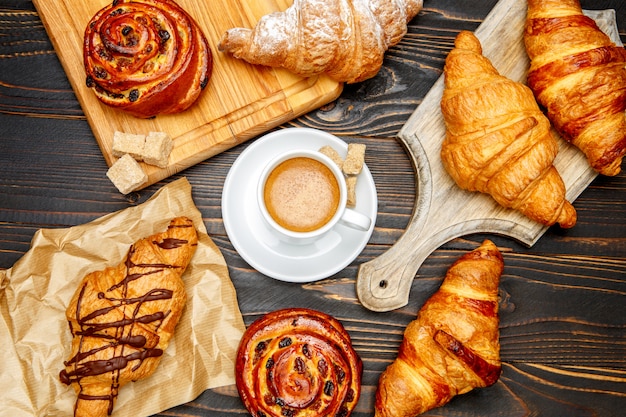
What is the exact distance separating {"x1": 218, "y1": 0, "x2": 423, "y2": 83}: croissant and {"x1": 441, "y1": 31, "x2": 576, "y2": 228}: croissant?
35 centimetres

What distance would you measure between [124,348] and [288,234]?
794 mm

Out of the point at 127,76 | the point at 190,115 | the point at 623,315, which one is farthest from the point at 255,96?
the point at 623,315

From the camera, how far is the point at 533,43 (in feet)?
7.45

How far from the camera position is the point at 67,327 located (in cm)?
227

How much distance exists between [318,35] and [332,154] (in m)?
0.49

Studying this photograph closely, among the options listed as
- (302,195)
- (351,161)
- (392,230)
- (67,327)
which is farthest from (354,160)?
(67,327)

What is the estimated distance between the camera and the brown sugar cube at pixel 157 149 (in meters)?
2.19

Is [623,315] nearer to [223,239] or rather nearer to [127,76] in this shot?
[223,239]

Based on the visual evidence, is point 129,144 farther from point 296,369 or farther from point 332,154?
point 296,369

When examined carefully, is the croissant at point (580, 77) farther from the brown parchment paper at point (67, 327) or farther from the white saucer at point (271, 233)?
the brown parchment paper at point (67, 327)

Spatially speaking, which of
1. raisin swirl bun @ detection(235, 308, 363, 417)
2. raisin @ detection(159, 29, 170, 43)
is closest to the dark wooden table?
raisin swirl bun @ detection(235, 308, 363, 417)

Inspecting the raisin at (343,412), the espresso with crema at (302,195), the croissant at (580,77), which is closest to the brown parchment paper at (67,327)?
the espresso with crema at (302,195)

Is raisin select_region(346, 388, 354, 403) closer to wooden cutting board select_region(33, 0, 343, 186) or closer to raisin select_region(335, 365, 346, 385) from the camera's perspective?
raisin select_region(335, 365, 346, 385)

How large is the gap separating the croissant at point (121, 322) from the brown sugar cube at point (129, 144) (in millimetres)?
368
